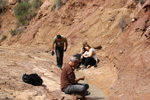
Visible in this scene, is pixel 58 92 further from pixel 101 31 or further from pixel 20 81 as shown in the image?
pixel 101 31

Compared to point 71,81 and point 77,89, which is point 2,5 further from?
point 77,89

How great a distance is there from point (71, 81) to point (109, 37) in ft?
19.3

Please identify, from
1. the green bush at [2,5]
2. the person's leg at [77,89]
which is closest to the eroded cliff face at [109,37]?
the person's leg at [77,89]

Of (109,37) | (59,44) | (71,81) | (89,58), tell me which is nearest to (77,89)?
(71,81)

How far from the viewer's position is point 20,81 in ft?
17.1

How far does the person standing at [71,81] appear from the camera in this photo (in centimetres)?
449

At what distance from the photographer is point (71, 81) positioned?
4699 mm

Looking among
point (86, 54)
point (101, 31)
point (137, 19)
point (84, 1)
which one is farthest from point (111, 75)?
point (84, 1)

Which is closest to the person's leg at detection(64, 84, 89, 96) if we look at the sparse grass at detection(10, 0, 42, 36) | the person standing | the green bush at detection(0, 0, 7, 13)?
the person standing

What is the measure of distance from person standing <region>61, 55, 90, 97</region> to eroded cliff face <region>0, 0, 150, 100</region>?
3.34ft

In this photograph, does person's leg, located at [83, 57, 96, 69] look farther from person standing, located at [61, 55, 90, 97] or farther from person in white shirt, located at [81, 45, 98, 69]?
person standing, located at [61, 55, 90, 97]

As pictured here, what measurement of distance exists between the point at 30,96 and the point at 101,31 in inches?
287

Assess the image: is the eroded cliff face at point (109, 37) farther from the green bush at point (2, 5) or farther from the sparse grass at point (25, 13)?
the green bush at point (2, 5)

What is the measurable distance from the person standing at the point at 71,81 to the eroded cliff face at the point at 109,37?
1.02 m
